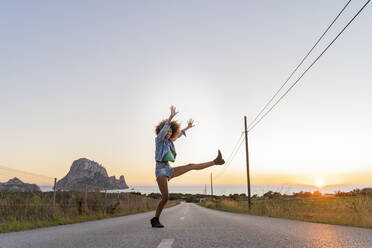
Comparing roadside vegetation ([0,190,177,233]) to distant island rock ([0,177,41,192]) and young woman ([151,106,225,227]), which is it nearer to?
distant island rock ([0,177,41,192])

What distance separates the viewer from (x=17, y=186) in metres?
13.4

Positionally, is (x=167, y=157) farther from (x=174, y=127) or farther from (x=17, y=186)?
(x=17, y=186)

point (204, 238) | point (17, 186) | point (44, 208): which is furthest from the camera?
point (17, 186)

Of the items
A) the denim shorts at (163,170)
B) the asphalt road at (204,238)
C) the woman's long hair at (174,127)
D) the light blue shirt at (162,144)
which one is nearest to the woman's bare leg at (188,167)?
the denim shorts at (163,170)

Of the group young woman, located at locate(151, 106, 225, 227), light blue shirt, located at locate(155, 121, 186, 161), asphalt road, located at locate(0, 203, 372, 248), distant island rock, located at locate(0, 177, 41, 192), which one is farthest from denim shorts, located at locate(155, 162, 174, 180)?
distant island rock, located at locate(0, 177, 41, 192)

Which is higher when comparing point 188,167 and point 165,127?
point 165,127

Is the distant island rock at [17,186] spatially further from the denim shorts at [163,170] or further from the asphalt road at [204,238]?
the denim shorts at [163,170]

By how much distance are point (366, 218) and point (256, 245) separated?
7220mm

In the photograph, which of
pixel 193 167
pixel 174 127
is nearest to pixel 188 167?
pixel 193 167

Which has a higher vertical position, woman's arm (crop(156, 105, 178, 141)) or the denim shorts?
woman's arm (crop(156, 105, 178, 141))

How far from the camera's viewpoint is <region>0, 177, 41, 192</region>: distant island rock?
1222cm

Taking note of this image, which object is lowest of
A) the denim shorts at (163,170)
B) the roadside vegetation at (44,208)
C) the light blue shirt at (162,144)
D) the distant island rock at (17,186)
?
the roadside vegetation at (44,208)

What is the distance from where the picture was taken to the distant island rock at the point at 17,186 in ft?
40.1

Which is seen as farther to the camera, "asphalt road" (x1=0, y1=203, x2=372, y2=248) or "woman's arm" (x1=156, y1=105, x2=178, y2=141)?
"woman's arm" (x1=156, y1=105, x2=178, y2=141)
